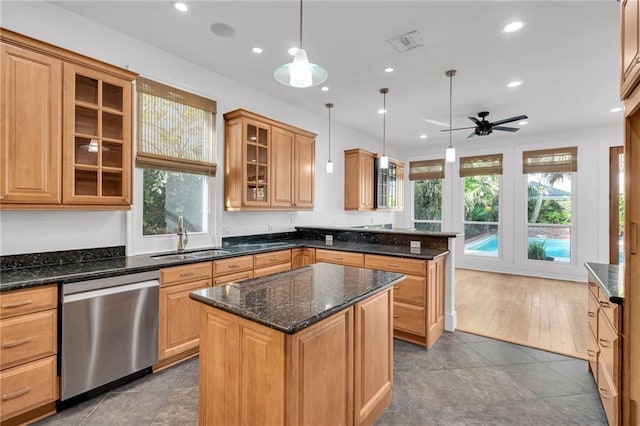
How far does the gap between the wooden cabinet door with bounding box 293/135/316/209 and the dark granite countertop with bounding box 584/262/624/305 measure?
3.19m

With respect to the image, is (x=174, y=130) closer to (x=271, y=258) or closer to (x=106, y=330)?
(x=271, y=258)

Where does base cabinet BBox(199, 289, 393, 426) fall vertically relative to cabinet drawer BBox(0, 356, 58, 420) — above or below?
above

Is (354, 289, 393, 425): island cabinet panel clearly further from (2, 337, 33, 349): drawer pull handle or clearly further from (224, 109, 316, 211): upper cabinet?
(224, 109, 316, 211): upper cabinet

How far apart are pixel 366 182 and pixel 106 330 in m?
4.82

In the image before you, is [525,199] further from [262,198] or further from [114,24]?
→ [114,24]

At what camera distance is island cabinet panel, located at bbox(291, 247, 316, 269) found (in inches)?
152

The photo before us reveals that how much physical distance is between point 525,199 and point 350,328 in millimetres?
6293

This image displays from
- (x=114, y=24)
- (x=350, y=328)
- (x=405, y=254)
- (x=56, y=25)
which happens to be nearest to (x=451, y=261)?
(x=405, y=254)

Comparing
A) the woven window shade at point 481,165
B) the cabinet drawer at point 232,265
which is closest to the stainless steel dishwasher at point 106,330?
the cabinet drawer at point 232,265

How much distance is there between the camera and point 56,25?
2.48 m

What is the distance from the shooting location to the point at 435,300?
320cm

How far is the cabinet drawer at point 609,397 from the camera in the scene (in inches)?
66.9

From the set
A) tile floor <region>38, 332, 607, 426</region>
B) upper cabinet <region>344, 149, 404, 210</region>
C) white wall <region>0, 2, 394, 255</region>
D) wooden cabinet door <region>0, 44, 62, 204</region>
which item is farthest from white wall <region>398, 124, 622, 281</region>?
wooden cabinet door <region>0, 44, 62, 204</region>

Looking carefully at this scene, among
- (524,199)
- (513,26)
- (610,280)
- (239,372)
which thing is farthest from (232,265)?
→ (524,199)
